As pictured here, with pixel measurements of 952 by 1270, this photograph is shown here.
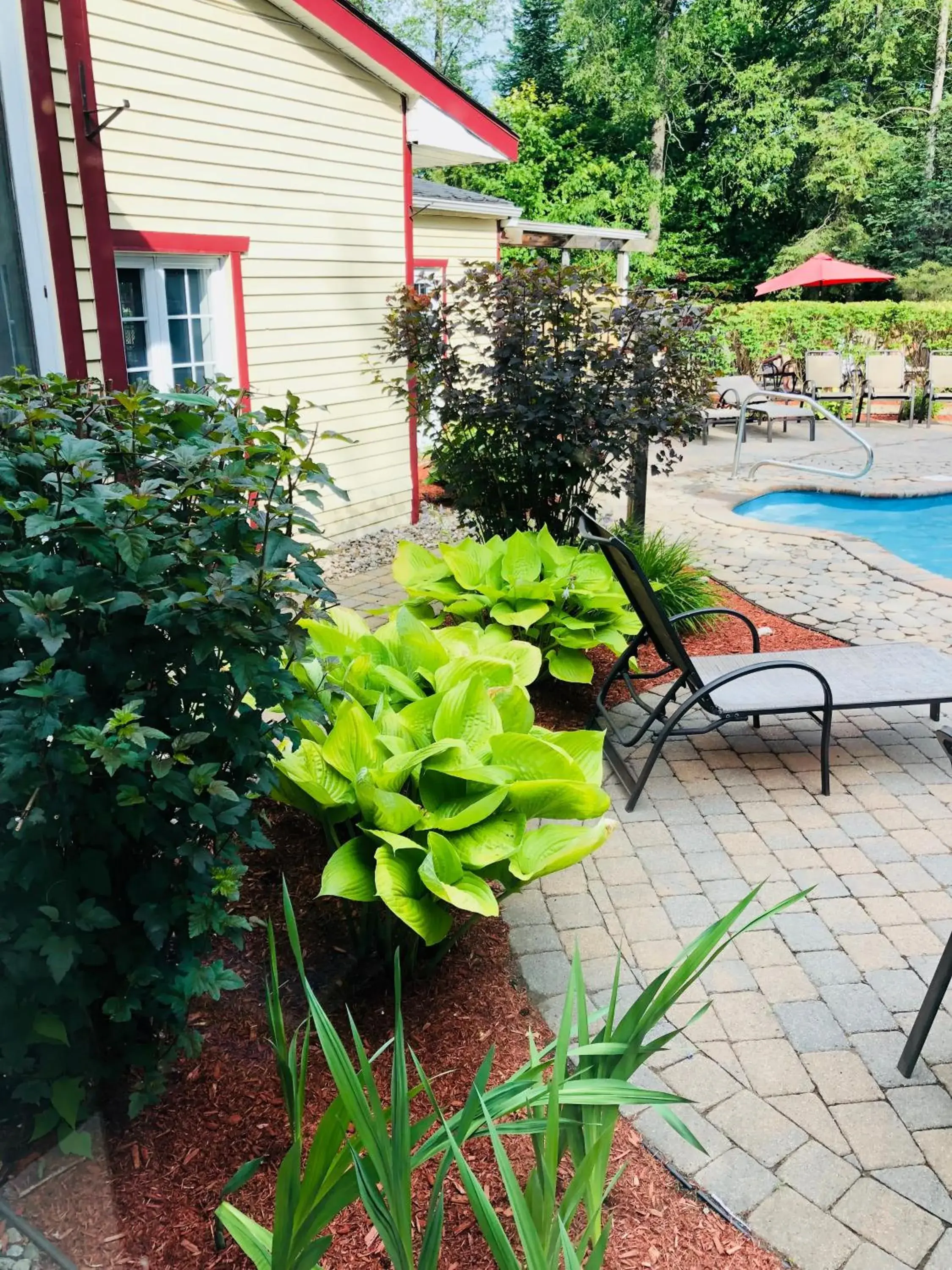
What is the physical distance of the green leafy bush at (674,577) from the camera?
5.33 m

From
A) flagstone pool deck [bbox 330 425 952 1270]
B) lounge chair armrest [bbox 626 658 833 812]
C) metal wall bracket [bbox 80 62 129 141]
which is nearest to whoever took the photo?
flagstone pool deck [bbox 330 425 952 1270]

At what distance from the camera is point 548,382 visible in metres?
4.86

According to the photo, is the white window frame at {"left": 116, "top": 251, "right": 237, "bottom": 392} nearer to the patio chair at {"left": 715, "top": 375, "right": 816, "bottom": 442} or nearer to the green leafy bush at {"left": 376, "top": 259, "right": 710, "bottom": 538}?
the green leafy bush at {"left": 376, "top": 259, "right": 710, "bottom": 538}

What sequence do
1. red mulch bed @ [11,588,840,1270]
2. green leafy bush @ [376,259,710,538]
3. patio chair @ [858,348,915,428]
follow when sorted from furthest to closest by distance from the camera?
patio chair @ [858,348,915,428], green leafy bush @ [376,259,710,538], red mulch bed @ [11,588,840,1270]

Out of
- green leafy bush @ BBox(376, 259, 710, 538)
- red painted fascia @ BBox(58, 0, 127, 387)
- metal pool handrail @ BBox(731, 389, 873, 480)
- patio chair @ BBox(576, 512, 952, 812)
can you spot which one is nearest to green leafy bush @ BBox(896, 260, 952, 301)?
metal pool handrail @ BBox(731, 389, 873, 480)

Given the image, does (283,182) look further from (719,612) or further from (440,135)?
(719,612)

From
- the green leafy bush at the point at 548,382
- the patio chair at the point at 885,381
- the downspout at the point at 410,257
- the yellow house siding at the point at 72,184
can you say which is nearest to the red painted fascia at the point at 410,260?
the downspout at the point at 410,257

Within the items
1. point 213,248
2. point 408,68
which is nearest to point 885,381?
point 408,68

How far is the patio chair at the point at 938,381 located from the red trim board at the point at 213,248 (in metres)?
11.2

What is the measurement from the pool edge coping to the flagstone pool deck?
225 centimetres

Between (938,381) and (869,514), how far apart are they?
19.1 ft

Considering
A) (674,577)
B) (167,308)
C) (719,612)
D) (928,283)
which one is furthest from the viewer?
(928,283)

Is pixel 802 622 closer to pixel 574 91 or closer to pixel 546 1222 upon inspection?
pixel 546 1222

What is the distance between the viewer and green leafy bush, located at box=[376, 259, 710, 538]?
16.3 ft
